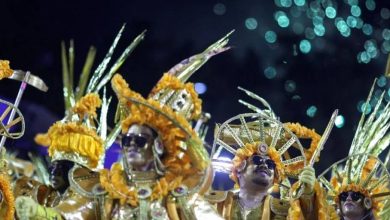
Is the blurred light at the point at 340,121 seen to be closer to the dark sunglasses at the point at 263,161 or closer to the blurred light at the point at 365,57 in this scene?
the blurred light at the point at 365,57

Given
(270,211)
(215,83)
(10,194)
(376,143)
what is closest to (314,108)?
(215,83)

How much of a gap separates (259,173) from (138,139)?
1515 mm

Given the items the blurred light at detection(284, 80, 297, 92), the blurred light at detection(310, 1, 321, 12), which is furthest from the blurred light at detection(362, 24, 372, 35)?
the blurred light at detection(284, 80, 297, 92)

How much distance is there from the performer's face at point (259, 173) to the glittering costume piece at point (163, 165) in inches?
47.3

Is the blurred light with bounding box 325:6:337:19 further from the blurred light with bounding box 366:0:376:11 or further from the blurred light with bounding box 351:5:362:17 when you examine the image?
the blurred light with bounding box 366:0:376:11

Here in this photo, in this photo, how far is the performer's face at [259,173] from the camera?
6188 mm

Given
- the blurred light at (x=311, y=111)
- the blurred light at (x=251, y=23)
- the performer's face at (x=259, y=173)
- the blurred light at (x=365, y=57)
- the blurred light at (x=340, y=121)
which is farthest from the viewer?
the blurred light at (x=365, y=57)

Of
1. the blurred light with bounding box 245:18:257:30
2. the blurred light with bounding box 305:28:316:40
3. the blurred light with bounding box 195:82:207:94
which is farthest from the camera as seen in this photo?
the blurred light with bounding box 305:28:316:40

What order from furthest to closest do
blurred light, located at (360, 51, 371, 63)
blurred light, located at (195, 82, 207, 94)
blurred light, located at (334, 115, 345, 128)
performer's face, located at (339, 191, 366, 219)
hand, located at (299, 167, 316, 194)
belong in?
blurred light, located at (360, 51, 371, 63)
blurred light, located at (334, 115, 345, 128)
blurred light, located at (195, 82, 207, 94)
performer's face, located at (339, 191, 366, 219)
hand, located at (299, 167, 316, 194)

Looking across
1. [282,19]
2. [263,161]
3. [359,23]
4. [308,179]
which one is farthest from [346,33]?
[308,179]

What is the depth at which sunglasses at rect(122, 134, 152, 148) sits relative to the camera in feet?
16.5

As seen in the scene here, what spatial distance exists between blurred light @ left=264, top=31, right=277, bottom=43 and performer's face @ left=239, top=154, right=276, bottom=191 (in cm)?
723

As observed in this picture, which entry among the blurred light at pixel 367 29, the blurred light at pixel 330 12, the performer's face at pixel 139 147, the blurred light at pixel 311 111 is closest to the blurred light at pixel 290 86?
the blurred light at pixel 311 111

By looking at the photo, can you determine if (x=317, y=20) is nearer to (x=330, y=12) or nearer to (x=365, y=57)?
(x=330, y=12)
